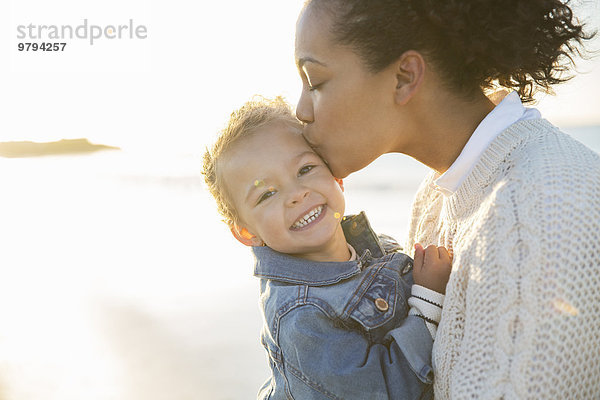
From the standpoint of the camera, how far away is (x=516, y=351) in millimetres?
1377

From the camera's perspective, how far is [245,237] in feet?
7.50

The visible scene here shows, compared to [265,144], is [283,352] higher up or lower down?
lower down

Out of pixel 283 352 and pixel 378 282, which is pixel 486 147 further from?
pixel 283 352

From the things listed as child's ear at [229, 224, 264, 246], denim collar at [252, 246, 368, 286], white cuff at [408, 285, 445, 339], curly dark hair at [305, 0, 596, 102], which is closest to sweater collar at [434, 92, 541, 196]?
curly dark hair at [305, 0, 596, 102]

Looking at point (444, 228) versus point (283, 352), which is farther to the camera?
point (444, 228)

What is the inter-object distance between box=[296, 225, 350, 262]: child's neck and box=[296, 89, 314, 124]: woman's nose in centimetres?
45

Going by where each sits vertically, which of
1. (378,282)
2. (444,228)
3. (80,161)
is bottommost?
(80,161)

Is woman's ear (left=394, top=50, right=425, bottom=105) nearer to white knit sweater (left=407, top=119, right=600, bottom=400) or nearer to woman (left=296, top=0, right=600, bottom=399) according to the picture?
woman (left=296, top=0, right=600, bottom=399)

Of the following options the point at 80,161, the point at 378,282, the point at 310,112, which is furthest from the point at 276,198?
the point at 80,161

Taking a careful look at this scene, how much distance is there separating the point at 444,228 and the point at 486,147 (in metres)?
0.35

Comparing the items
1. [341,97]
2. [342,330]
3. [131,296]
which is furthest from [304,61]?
[131,296]

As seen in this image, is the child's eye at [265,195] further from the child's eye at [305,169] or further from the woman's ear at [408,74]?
the woman's ear at [408,74]

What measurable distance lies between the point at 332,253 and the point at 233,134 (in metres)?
0.57

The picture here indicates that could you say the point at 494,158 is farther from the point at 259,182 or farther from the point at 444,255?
the point at 259,182
